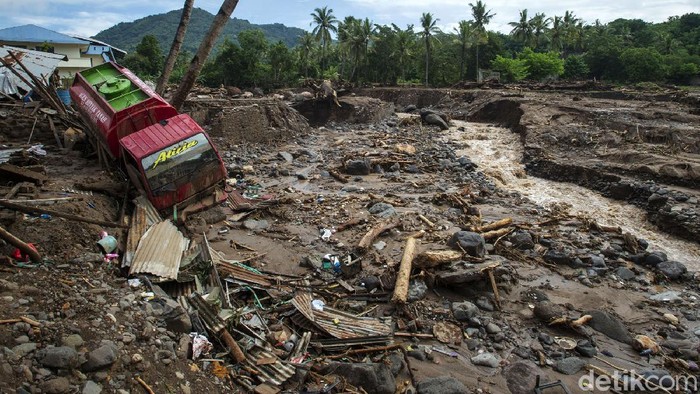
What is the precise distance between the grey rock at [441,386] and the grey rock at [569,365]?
4.53 feet

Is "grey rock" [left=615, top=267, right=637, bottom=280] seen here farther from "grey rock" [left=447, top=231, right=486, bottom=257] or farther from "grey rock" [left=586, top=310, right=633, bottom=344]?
"grey rock" [left=447, top=231, right=486, bottom=257]

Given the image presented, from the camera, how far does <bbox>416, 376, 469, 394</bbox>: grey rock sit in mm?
4270

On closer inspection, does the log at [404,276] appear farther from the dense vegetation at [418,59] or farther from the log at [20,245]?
the dense vegetation at [418,59]

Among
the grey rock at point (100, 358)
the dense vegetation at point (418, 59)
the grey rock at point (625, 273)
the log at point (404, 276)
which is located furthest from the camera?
the dense vegetation at point (418, 59)

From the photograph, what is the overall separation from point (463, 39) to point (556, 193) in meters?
31.3

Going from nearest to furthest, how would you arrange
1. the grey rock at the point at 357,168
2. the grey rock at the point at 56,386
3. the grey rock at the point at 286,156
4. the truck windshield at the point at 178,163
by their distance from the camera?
the grey rock at the point at 56,386, the truck windshield at the point at 178,163, the grey rock at the point at 357,168, the grey rock at the point at 286,156

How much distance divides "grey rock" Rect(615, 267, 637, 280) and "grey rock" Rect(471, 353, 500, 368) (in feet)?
12.8

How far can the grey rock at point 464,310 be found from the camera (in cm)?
570

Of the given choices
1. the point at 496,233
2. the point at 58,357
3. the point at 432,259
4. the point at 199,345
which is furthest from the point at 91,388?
the point at 496,233

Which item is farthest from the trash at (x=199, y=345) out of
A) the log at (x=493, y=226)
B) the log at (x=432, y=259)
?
the log at (x=493, y=226)

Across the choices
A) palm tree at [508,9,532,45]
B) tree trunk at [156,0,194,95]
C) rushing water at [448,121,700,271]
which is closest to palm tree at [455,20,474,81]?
palm tree at [508,9,532,45]

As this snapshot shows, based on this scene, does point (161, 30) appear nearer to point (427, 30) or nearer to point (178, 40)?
point (427, 30)

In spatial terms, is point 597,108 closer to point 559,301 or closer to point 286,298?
point 559,301

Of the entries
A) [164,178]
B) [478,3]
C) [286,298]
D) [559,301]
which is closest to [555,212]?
[559,301]
